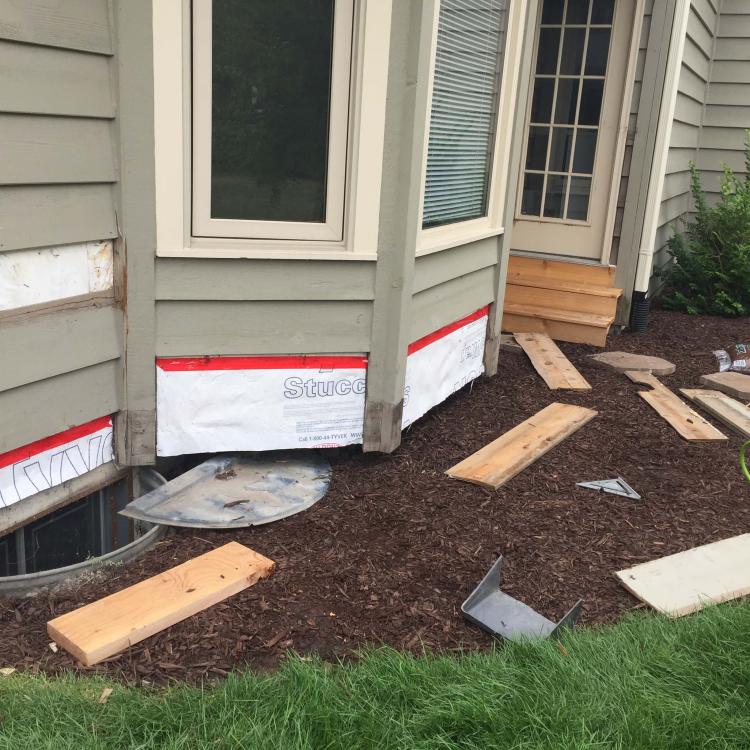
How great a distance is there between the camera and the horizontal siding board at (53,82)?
2771 millimetres

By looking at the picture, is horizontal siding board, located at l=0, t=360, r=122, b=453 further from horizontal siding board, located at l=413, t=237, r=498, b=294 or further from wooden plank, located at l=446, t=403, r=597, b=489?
wooden plank, located at l=446, t=403, r=597, b=489

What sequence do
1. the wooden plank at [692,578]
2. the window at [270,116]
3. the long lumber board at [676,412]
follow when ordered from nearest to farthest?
the wooden plank at [692,578] → the window at [270,116] → the long lumber board at [676,412]

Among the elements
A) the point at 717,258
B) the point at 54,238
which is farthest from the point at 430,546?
the point at 717,258

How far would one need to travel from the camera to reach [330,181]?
369 centimetres

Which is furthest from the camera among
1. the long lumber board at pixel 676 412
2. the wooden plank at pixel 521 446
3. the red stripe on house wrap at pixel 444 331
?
the long lumber board at pixel 676 412

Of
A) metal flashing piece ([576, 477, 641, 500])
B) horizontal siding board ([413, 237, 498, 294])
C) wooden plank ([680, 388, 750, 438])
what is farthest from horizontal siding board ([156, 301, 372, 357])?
wooden plank ([680, 388, 750, 438])

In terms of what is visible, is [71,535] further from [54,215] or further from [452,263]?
[452,263]

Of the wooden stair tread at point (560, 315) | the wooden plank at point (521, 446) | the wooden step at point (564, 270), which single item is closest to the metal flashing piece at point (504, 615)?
the wooden plank at point (521, 446)

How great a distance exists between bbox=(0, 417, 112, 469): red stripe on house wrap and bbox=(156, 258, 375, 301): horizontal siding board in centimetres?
63

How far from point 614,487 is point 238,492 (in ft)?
6.23

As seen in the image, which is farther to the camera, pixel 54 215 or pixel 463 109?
pixel 463 109

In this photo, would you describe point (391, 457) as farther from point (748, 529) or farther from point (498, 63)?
point (498, 63)

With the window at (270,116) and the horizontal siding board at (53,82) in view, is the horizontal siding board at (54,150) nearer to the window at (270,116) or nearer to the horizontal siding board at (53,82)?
the horizontal siding board at (53,82)

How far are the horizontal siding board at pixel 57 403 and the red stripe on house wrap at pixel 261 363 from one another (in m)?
0.25
